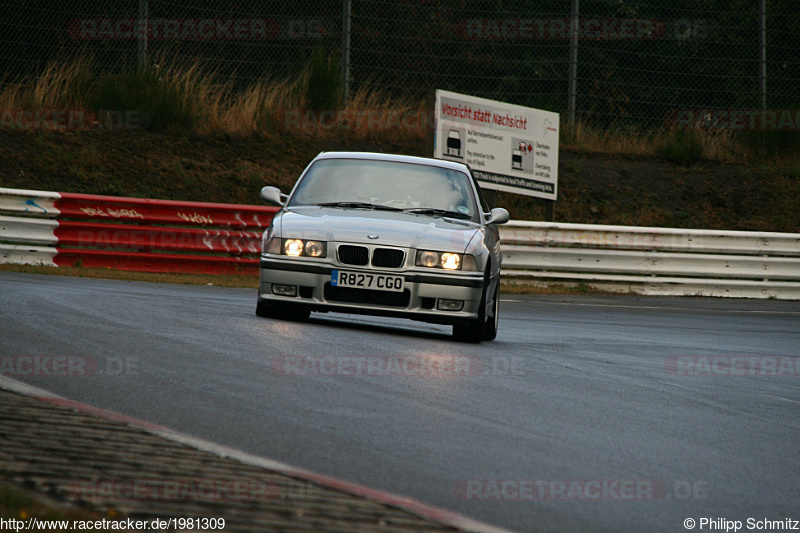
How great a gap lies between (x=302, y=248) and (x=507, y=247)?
10.1 m

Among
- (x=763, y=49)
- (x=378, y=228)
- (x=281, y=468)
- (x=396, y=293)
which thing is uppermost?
(x=763, y=49)

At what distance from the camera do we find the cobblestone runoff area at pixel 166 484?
3.88 meters

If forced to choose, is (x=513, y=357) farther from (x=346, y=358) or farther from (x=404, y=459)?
(x=404, y=459)

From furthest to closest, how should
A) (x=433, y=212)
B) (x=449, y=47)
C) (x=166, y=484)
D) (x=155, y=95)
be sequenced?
A: (x=449, y=47), (x=155, y=95), (x=433, y=212), (x=166, y=484)

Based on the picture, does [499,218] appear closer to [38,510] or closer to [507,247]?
[38,510]

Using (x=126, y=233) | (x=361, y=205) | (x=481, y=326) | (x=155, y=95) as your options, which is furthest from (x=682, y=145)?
(x=481, y=326)

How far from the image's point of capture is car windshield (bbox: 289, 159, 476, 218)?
10.7 m

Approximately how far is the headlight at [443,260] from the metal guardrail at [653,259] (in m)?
9.73

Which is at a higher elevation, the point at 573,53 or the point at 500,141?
the point at 573,53

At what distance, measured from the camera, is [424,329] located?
11328 millimetres

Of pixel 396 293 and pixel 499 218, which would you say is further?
pixel 499 218

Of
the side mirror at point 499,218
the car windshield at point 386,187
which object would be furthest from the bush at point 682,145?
the side mirror at point 499,218

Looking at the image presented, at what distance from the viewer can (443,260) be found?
971 centimetres

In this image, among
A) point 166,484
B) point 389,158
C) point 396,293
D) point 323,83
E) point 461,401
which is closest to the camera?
point 166,484
